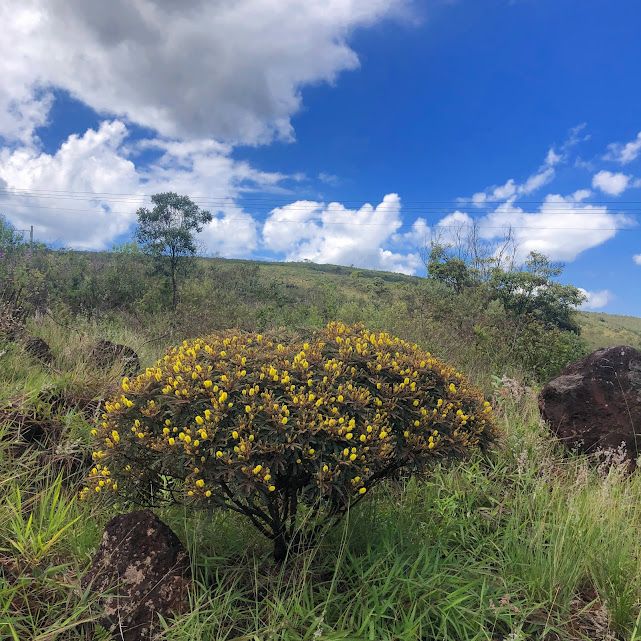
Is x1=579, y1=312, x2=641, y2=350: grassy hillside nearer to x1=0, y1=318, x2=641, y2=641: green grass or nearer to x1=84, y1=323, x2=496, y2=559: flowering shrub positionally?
x1=0, y1=318, x2=641, y2=641: green grass

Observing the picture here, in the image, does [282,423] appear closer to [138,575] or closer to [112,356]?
[138,575]

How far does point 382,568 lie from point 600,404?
147 inches

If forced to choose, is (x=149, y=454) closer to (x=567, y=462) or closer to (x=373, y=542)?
(x=373, y=542)

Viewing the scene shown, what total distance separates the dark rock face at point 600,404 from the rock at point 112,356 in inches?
206

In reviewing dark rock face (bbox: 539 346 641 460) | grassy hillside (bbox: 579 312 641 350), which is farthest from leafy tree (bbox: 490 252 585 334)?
grassy hillside (bbox: 579 312 641 350)

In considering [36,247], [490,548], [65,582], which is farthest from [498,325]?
[36,247]

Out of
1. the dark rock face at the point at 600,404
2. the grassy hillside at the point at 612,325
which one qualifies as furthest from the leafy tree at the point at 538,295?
the grassy hillside at the point at 612,325

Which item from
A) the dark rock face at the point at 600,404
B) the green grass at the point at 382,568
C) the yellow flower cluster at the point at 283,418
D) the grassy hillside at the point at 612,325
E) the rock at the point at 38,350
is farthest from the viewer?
the grassy hillside at the point at 612,325

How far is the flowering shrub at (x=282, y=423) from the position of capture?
2.25m

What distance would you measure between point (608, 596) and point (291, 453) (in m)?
2.32

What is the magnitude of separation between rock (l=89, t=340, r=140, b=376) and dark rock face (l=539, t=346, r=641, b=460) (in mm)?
5243

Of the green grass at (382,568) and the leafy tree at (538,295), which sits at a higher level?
the leafy tree at (538,295)

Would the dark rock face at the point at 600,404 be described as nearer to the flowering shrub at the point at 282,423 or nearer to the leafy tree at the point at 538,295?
the flowering shrub at the point at 282,423

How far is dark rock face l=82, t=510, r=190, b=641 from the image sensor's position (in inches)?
90.0
